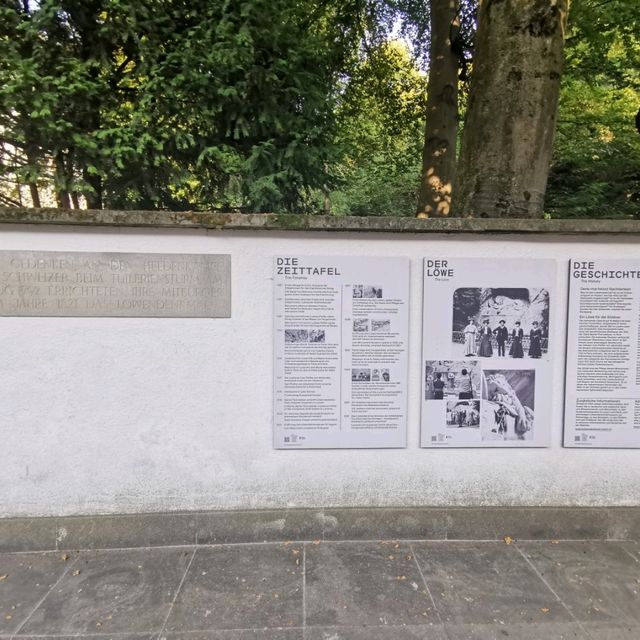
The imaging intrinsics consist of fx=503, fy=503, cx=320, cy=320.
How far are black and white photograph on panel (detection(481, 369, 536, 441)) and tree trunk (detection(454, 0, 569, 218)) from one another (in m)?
1.44

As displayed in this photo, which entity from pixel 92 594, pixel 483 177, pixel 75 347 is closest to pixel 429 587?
pixel 92 594

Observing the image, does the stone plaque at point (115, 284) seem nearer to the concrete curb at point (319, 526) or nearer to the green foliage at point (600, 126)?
the concrete curb at point (319, 526)

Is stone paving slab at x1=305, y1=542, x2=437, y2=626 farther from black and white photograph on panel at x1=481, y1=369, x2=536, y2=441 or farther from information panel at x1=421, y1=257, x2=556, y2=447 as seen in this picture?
black and white photograph on panel at x1=481, y1=369, x2=536, y2=441

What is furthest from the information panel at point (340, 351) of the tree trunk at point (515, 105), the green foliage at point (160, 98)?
the green foliage at point (160, 98)

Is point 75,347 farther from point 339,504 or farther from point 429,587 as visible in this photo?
point 429,587

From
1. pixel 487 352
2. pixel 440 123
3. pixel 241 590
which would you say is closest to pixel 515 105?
pixel 487 352

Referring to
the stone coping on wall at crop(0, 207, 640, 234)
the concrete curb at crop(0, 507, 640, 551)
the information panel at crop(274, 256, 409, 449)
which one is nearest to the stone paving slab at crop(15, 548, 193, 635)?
the concrete curb at crop(0, 507, 640, 551)

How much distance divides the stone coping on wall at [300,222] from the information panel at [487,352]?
A: 234 millimetres

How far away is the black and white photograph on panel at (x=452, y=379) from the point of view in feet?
11.5

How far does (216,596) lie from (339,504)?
1.02 metres

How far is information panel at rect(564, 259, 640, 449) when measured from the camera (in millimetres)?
3461

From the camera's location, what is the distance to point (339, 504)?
3.55m

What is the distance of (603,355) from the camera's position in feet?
11.5

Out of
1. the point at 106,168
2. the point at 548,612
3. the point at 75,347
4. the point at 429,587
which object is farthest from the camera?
the point at 106,168
